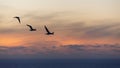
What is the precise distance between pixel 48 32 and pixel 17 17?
942 cm

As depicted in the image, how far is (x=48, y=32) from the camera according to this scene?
108000 mm

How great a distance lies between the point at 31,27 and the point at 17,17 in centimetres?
527

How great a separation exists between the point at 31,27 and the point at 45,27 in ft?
17.9

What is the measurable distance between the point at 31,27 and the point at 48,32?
5.04m

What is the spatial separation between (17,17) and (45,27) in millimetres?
8110

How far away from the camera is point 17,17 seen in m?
106

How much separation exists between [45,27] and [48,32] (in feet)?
10.1

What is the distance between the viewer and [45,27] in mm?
105312

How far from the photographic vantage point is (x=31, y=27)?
358 ft
